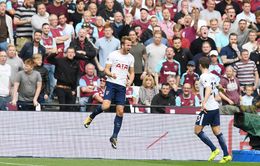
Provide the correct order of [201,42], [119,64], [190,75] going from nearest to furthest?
[119,64]
[190,75]
[201,42]

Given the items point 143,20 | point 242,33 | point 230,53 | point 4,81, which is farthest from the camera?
point 242,33

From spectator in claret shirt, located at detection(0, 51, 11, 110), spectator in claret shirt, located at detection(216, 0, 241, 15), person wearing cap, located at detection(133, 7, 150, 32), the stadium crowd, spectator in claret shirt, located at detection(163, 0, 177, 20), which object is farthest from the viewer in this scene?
spectator in claret shirt, located at detection(216, 0, 241, 15)

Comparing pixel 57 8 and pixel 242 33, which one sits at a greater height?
pixel 57 8

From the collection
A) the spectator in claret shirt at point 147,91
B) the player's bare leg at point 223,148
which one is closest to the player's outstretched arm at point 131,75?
the player's bare leg at point 223,148

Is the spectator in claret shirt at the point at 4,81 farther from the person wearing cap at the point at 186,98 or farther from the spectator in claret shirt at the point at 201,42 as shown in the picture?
the spectator in claret shirt at the point at 201,42

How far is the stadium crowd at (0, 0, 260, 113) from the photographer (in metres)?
25.7

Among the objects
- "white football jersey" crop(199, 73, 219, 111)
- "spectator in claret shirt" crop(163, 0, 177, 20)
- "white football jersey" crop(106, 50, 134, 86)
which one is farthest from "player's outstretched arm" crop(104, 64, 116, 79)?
"spectator in claret shirt" crop(163, 0, 177, 20)

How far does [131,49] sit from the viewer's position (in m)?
27.5

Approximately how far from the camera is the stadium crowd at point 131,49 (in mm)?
25703

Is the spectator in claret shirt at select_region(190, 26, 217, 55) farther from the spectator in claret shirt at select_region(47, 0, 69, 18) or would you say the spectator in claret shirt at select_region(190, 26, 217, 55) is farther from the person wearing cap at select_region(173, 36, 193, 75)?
the spectator in claret shirt at select_region(47, 0, 69, 18)

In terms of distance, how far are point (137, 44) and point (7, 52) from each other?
3.84 metres

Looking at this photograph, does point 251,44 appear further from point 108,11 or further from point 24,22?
point 24,22

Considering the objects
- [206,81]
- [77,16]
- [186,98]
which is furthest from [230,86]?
[77,16]

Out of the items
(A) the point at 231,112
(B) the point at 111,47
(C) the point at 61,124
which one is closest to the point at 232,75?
(A) the point at 231,112
